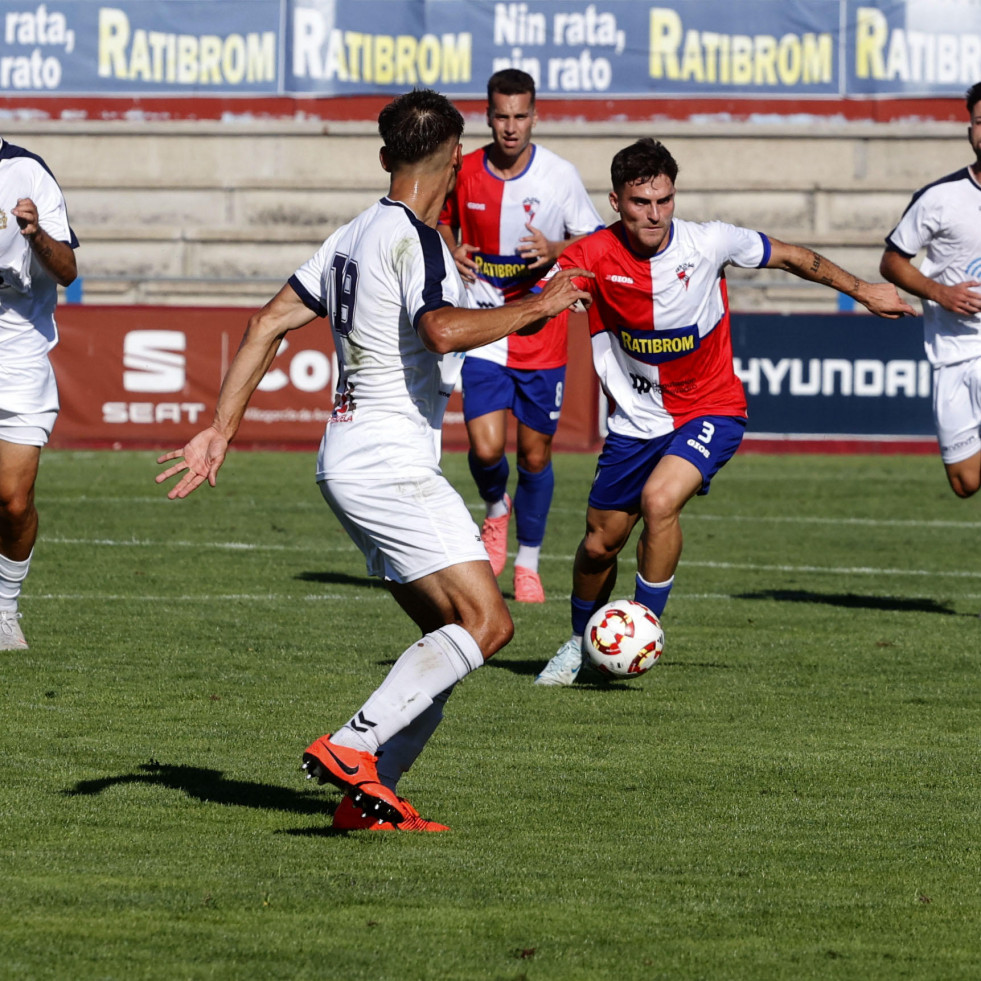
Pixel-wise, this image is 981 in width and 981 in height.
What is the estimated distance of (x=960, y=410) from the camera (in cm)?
974

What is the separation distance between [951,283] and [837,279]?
280 centimetres

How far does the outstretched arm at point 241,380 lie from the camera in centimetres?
525

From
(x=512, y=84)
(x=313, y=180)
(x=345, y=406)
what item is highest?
(x=313, y=180)

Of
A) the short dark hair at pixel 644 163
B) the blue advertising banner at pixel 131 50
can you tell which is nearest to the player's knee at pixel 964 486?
the short dark hair at pixel 644 163

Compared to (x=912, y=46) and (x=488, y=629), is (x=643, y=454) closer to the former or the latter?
(x=488, y=629)

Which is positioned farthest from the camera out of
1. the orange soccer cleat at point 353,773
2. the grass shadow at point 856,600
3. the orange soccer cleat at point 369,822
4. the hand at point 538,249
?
the grass shadow at point 856,600

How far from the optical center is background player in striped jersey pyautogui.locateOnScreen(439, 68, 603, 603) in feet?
33.5

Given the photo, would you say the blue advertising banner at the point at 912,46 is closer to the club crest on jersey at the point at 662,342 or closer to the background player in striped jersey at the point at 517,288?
the background player in striped jersey at the point at 517,288

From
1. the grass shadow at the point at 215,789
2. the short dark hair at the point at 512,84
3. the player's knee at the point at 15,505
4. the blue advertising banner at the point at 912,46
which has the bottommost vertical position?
the grass shadow at the point at 215,789

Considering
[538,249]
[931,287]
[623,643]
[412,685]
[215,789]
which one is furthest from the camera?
[931,287]

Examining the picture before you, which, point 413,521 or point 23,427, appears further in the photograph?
point 23,427

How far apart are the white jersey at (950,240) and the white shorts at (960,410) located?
0.22ft

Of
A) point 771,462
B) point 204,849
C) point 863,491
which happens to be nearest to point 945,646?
point 204,849

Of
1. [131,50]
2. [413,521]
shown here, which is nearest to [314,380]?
[131,50]
